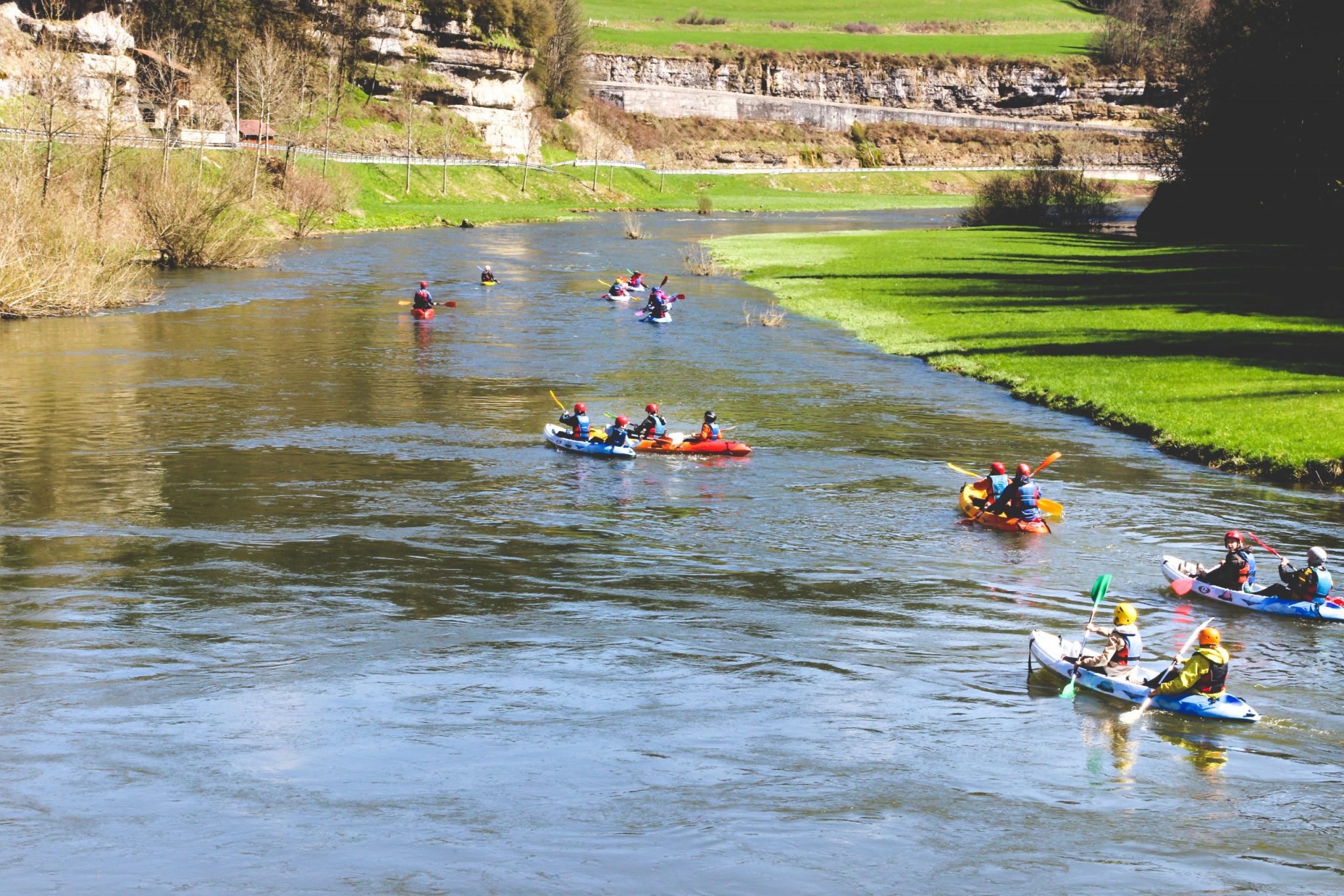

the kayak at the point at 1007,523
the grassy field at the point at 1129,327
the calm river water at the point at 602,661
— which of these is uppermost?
the grassy field at the point at 1129,327

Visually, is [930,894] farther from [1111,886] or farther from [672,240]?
[672,240]

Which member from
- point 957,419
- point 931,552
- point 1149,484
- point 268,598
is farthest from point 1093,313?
point 268,598

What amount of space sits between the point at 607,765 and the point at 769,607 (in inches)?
234

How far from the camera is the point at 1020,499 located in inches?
965

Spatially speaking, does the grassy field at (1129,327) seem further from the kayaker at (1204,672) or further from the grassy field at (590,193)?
the grassy field at (590,193)

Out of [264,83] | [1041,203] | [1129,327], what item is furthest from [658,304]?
[1041,203]

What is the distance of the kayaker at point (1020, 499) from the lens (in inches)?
965

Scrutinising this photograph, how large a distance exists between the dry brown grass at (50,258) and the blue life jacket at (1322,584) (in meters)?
42.4

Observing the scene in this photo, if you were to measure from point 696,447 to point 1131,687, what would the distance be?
14796 millimetres

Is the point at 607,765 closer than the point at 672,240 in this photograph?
Yes

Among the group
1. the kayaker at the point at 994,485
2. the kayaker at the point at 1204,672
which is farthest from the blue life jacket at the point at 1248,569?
the kayaker at the point at 994,485

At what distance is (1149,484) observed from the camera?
28.4 metres

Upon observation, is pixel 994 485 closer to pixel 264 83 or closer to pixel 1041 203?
pixel 264 83

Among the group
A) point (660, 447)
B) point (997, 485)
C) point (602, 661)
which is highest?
point (997, 485)
